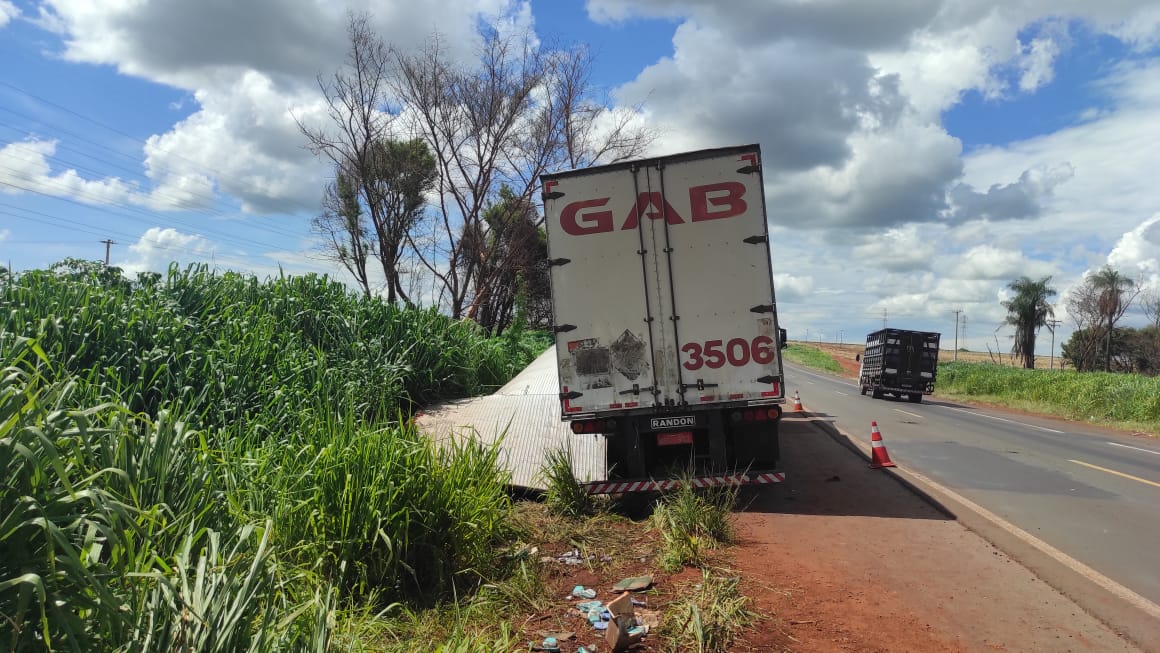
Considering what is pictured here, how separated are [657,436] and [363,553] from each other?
406 centimetres

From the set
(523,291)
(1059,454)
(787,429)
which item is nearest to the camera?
(1059,454)

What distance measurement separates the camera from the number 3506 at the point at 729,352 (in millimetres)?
7621

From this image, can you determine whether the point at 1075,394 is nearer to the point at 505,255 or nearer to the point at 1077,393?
the point at 1077,393

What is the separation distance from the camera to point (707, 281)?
7734mm

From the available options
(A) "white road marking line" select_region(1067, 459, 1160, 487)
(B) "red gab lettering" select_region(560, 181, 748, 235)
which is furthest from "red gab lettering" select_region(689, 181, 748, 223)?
(A) "white road marking line" select_region(1067, 459, 1160, 487)

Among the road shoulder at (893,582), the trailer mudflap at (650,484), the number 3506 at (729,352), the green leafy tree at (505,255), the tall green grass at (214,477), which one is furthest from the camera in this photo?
the green leafy tree at (505,255)

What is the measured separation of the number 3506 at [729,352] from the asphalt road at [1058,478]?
9.91 feet

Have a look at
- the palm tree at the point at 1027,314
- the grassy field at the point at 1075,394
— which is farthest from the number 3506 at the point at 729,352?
the palm tree at the point at 1027,314

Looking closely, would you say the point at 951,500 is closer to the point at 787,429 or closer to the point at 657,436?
the point at 657,436

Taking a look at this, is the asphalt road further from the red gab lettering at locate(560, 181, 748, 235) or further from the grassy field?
the red gab lettering at locate(560, 181, 748, 235)

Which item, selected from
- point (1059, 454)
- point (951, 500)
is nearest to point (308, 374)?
point (951, 500)

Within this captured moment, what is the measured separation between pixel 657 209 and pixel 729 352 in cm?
170

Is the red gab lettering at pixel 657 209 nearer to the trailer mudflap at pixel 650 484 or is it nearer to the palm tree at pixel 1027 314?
the trailer mudflap at pixel 650 484

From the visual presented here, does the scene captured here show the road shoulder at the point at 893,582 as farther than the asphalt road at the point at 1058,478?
No
